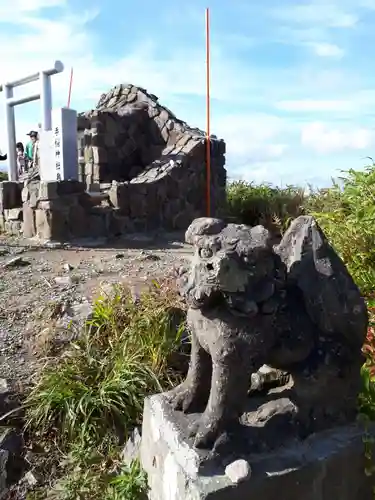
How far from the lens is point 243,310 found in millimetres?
1682

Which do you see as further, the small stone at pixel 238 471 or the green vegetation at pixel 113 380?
the green vegetation at pixel 113 380

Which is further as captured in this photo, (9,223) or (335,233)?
(9,223)

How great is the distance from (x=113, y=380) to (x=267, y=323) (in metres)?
1.59

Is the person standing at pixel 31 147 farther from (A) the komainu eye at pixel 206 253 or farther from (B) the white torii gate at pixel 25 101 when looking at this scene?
(A) the komainu eye at pixel 206 253

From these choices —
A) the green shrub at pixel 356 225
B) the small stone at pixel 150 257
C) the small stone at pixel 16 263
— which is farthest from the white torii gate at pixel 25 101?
the green shrub at pixel 356 225

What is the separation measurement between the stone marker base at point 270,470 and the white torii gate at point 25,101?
643 centimetres

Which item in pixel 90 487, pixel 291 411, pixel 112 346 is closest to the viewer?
pixel 291 411

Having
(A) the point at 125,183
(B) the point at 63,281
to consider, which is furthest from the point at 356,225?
(A) the point at 125,183

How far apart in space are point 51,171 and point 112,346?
466 centimetres

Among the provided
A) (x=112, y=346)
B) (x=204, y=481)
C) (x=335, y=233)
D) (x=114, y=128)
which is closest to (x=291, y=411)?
(x=204, y=481)

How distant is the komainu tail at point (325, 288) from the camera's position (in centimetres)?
187

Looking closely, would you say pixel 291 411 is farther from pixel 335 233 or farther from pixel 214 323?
pixel 335 233

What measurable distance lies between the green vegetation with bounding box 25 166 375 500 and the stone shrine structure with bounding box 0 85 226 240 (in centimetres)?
321

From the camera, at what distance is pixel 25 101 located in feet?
29.8
